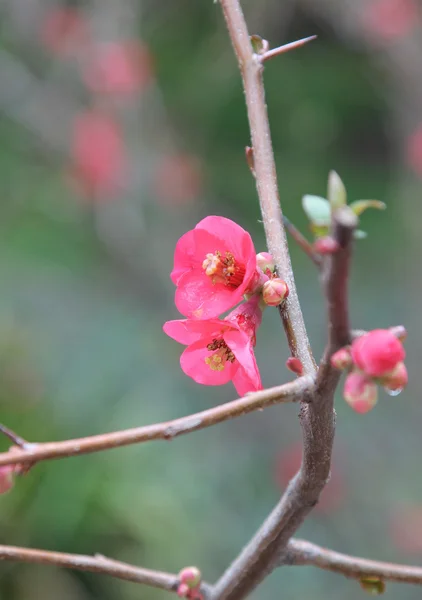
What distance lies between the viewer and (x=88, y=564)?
1.39 feet

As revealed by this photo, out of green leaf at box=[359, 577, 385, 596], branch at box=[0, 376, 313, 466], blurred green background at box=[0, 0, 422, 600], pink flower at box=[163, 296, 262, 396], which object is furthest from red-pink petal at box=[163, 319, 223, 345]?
blurred green background at box=[0, 0, 422, 600]

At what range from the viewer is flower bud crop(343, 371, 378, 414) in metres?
0.29

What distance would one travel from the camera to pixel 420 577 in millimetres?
419

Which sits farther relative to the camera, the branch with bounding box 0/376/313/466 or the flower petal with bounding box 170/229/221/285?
the flower petal with bounding box 170/229/221/285

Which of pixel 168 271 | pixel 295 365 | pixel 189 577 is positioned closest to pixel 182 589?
pixel 189 577

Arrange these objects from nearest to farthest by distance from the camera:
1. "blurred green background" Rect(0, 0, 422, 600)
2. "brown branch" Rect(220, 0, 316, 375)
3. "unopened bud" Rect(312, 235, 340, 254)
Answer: "unopened bud" Rect(312, 235, 340, 254) → "brown branch" Rect(220, 0, 316, 375) → "blurred green background" Rect(0, 0, 422, 600)

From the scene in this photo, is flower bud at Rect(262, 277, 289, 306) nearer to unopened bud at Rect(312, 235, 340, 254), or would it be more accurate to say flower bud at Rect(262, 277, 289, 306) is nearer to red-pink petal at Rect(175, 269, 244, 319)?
red-pink petal at Rect(175, 269, 244, 319)

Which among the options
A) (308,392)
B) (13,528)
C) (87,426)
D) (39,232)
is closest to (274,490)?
(87,426)

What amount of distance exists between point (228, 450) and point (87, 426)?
0.57 m

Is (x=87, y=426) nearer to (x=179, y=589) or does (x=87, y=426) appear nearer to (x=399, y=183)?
(x=179, y=589)

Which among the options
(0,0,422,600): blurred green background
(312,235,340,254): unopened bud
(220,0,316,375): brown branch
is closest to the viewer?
(312,235,340,254): unopened bud

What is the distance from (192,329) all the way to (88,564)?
0.57ft

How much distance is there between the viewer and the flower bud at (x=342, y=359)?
0.90 ft

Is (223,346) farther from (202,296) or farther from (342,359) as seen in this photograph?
(342,359)
